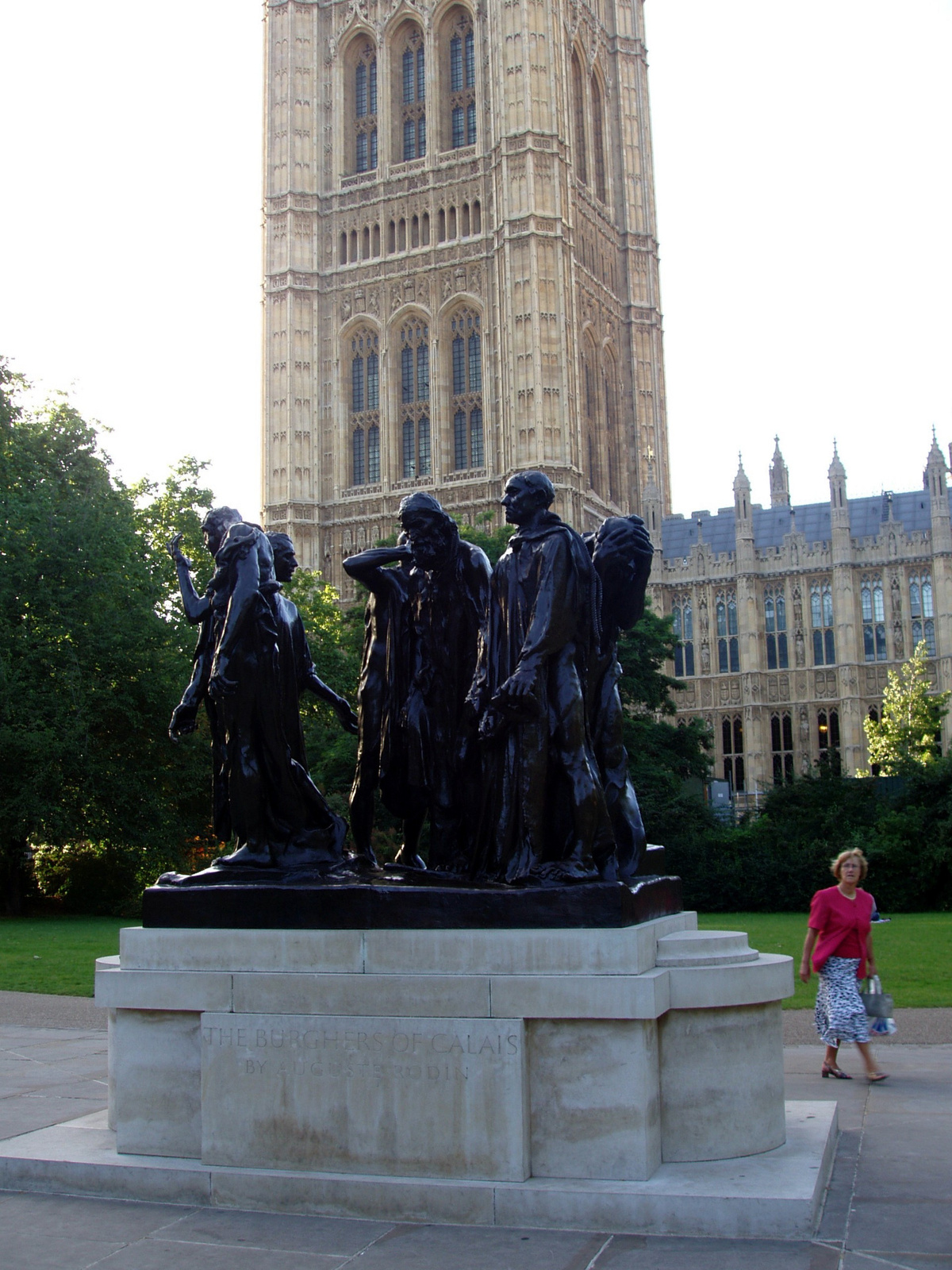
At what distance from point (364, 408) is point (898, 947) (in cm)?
4732

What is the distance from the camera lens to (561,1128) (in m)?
4.89

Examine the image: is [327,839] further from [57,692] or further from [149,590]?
[149,590]

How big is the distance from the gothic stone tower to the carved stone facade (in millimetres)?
5823

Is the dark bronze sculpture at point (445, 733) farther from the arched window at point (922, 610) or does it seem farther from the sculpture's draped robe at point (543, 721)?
the arched window at point (922, 610)

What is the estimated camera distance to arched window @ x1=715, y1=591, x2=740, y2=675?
58250mm

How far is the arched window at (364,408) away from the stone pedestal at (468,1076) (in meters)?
53.6

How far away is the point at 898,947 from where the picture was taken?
50.0 feet

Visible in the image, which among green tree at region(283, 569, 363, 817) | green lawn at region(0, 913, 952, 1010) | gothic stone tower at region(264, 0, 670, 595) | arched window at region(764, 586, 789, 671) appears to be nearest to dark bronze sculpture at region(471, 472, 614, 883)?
green lawn at region(0, 913, 952, 1010)

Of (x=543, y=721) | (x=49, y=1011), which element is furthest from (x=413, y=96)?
(x=543, y=721)

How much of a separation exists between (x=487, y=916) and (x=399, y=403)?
54674mm

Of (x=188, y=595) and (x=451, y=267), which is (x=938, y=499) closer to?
(x=451, y=267)

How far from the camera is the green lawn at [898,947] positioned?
11.4 meters

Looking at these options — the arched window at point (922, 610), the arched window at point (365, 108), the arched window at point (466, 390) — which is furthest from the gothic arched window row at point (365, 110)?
the arched window at point (922, 610)

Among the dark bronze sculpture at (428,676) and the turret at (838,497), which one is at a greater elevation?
the turret at (838,497)
